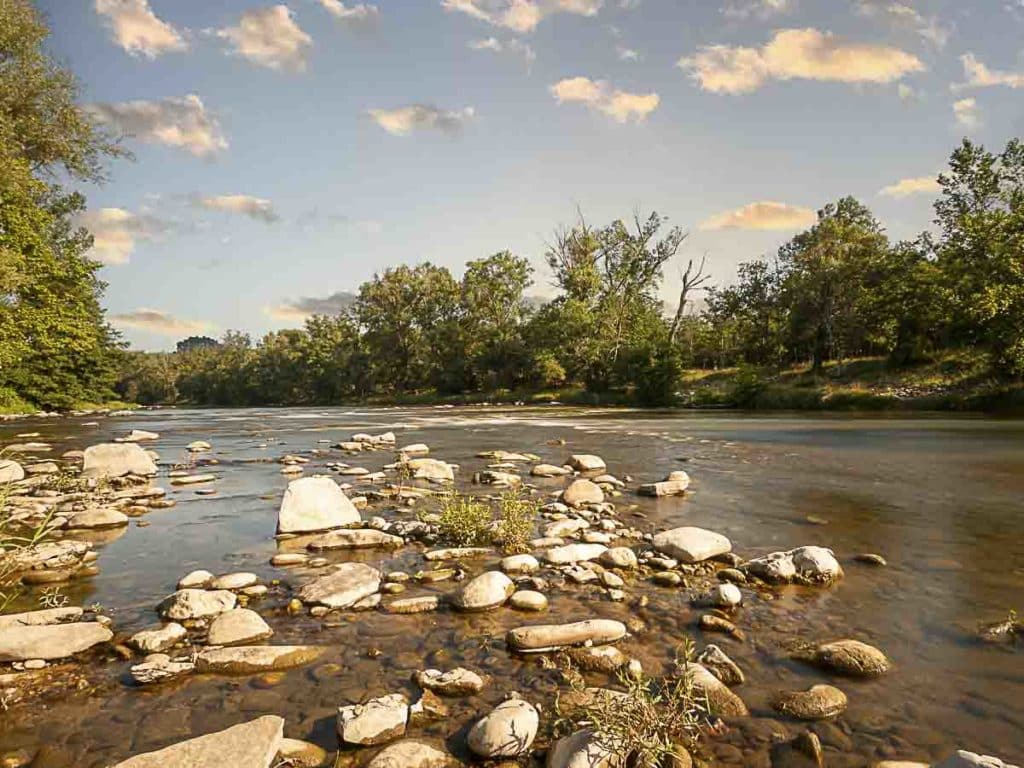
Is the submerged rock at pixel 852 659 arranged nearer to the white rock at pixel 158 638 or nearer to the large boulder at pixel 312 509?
the white rock at pixel 158 638

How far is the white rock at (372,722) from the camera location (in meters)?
3.17

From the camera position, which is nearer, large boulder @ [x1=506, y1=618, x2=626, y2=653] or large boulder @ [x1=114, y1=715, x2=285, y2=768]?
large boulder @ [x1=114, y1=715, x2=285, y2=768]

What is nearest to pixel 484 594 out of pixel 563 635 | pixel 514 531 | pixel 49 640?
pixel 563 635

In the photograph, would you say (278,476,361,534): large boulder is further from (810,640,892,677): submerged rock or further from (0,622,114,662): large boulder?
(810,640,892,677): submerged rock

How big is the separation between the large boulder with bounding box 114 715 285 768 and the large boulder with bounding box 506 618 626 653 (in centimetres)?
189

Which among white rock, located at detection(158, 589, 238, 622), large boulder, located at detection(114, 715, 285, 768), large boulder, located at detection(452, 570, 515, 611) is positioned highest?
large boulder, located at detection(114, 715, 285, 768)

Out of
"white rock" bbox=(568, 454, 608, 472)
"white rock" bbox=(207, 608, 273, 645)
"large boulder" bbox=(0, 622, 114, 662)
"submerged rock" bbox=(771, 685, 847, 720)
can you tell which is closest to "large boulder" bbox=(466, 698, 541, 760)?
"submerged rock" bbox=(771, 685, 847, 720)

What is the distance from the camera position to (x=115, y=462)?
39.6 feet

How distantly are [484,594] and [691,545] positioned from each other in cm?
265

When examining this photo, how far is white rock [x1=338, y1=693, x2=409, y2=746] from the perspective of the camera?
3.17 metres

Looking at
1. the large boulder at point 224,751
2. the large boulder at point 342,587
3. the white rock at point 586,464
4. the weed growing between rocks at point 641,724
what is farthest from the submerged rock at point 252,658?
the white rock at point 586,464

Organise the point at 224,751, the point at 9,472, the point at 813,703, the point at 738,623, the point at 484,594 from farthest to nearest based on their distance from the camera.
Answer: the point at 9,472 → the point at 484,594 → the point at 738,623 → the point at 813,703 → the point at 224,751

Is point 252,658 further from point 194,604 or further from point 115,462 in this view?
point 115,462

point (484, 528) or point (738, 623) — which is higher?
point (484, 528)
